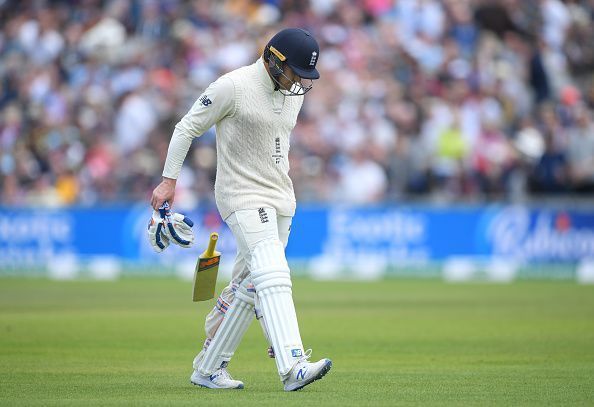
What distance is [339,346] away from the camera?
11125 mm

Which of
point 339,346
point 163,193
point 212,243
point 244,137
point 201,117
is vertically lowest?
point 339,346

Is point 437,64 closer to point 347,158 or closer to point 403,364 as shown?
point 347,158

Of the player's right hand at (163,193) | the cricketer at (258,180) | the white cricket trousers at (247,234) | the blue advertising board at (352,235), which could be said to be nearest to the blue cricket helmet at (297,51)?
the cricketer at (258,180)

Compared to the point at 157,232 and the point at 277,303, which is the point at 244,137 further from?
the point at 277,303

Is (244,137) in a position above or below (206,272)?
above

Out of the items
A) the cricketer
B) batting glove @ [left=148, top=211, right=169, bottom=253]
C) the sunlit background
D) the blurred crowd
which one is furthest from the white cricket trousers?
the blurred crowd

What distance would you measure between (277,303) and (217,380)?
2.95 ft

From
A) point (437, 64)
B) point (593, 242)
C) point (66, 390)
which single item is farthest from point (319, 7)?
point (66, 390)

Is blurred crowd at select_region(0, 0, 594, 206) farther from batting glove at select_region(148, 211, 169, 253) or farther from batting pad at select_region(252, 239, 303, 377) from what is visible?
batting pad at select_region(252, 239, 303, 377)

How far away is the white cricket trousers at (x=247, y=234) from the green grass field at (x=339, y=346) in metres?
0.65

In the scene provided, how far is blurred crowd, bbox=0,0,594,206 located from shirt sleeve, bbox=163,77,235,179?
45.0 ft

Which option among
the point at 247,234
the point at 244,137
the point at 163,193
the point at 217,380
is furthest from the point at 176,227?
the point at 217,380

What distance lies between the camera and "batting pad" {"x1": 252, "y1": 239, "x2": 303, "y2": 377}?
7.48 m

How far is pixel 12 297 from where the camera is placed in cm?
1706
